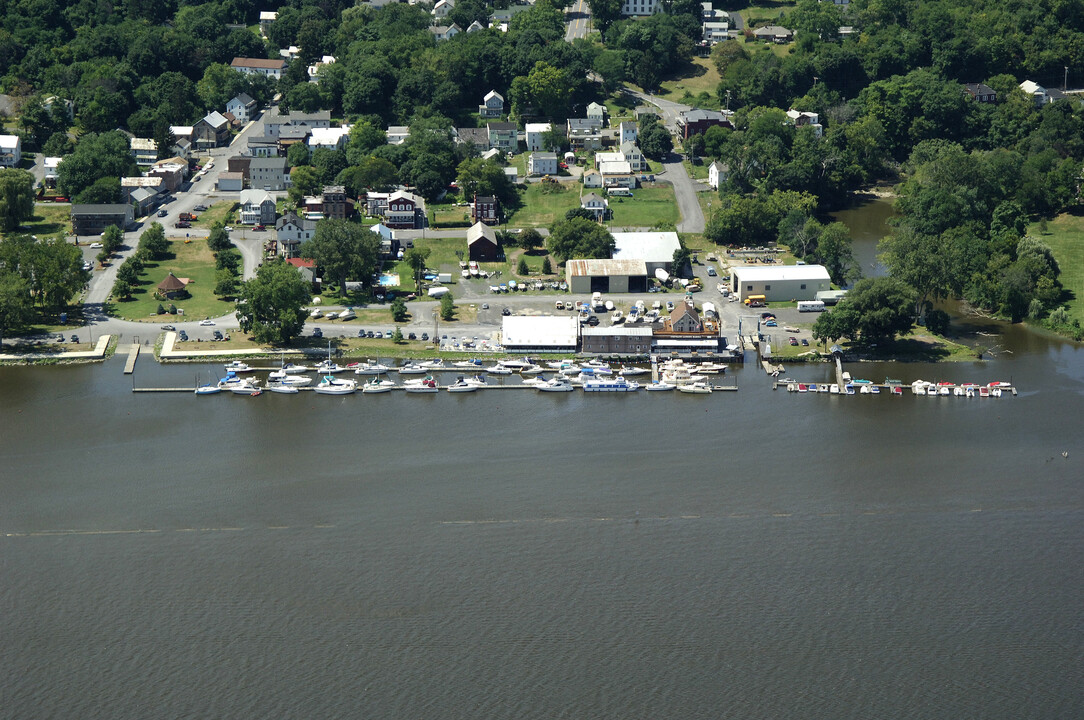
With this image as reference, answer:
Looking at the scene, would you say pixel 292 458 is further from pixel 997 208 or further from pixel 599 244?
pixel 997 208

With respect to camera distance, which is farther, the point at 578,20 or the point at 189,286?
the point at 578,20

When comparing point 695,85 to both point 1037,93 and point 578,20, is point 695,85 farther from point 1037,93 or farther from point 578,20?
point 1037,93

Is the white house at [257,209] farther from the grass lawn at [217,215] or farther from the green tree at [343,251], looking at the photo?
the green tree at [343,251]

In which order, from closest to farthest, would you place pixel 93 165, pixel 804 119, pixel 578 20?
pixel 93 165 < pixel 804 119 < pixel 578 20

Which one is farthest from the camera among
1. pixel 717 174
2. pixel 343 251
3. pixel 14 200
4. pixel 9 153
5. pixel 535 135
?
pixel 535 135

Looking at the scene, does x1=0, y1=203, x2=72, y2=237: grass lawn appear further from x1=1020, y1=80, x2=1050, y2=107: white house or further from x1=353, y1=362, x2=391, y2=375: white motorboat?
x1=1020, y1=80, x2=1050, y2=107: white house

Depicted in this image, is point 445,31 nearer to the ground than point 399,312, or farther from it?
farther from it

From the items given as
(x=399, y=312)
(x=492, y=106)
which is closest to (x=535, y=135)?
(x=492, y=106)
